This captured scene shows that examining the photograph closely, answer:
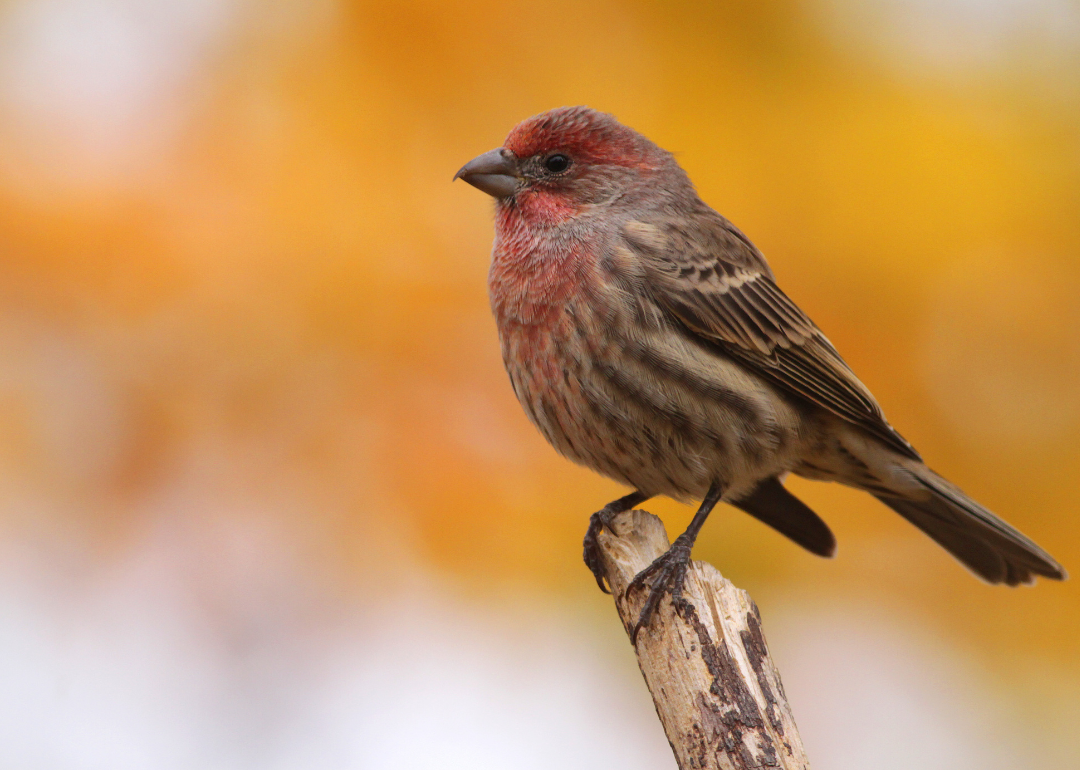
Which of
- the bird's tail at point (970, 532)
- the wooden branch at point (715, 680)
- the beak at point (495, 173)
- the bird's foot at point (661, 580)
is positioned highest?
the beak at point (495, 173)

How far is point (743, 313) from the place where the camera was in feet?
16.4

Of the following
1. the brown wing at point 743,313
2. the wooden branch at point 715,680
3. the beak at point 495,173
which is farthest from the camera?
the beak at point 495,173

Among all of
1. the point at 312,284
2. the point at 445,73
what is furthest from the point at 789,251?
the point at 312,284

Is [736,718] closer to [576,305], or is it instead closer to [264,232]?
[576,305]

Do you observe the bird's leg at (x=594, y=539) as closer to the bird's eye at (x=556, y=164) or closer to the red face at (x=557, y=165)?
the red face at (x=557, y=165)

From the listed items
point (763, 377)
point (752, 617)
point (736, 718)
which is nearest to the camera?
point (736, 718)

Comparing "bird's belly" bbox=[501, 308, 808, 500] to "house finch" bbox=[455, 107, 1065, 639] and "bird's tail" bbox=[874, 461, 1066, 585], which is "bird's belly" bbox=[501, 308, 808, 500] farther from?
"bird's tail" bbox=[874, 461, 1066, 585]

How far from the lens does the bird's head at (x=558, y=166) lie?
5.21m

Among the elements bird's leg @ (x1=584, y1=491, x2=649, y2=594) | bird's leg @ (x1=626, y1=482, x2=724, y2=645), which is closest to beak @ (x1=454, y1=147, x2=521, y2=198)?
bird's leg @ (x1=584, y1=491, x2=649, y2=594)

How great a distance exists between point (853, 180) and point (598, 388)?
2487 mm

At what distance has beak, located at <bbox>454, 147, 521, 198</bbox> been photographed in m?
5.20

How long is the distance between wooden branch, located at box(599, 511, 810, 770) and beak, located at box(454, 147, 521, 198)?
2144 mm

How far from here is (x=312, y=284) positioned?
5.91 metres

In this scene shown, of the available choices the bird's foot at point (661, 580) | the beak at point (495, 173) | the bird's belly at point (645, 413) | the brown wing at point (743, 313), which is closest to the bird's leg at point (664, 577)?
the bird's foot at point (661, 580)
